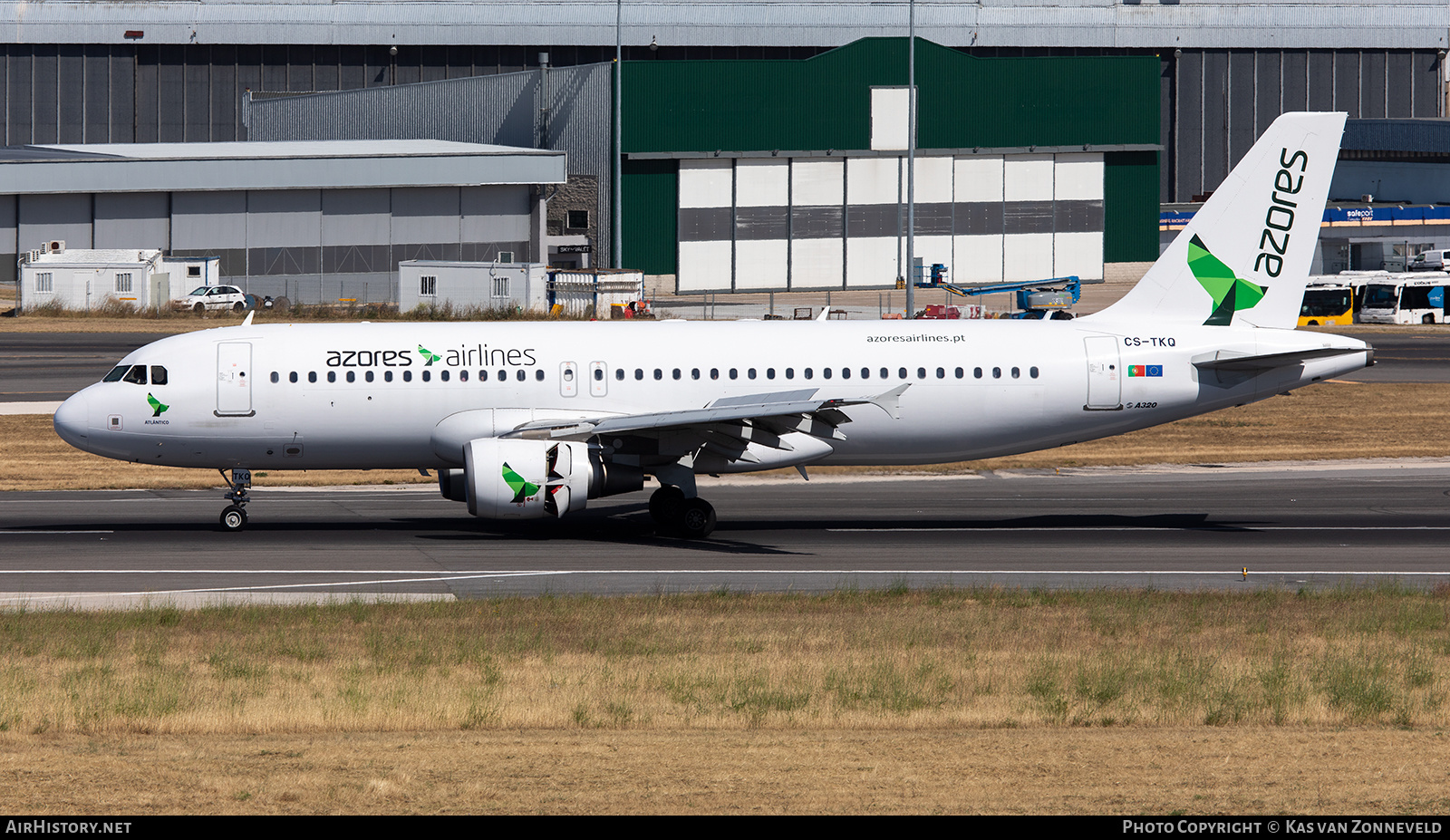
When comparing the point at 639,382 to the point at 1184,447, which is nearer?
the point at 639,382

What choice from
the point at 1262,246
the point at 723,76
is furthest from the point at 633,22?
the point at 1262,246

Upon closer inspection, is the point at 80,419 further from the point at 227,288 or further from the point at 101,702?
the point at 227,288

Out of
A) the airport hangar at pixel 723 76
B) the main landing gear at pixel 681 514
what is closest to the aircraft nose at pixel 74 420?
the main landing gear at pixel 681 514

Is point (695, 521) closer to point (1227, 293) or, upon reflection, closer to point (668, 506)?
point (668, 506)

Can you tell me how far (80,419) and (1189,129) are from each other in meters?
122

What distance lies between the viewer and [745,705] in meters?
17.0

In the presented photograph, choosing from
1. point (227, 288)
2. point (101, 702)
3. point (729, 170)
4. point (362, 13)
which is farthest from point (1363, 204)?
point (101, 702)

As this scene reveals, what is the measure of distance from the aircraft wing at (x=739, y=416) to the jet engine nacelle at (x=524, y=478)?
772 millimetres

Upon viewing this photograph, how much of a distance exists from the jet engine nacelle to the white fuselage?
→ 1.53 metres

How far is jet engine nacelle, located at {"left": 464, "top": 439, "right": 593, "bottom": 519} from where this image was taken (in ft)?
95.4

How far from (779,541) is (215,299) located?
206 ft

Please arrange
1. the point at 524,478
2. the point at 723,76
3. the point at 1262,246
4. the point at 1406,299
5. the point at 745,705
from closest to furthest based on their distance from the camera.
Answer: the point at 745,705
the point at 524,478
the point at 1262,246
the point at 1406,299
the point at 723,76

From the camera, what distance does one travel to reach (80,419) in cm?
3073

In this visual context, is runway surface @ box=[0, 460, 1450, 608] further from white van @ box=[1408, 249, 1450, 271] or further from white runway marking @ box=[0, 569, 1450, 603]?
white van @ box=[1408, 249, 1450, 271]
